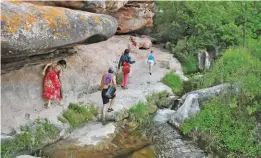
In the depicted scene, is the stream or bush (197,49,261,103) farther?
bush (197,49,261,103)

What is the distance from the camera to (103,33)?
477 inches

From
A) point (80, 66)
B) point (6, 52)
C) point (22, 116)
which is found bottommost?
point (22, 116)

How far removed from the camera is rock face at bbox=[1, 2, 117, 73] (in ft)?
29.2

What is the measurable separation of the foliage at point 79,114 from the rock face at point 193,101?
9.44ft

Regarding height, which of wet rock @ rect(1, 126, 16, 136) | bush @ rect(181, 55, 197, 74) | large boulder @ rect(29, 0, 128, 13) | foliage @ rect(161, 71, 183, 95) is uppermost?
large boulder @ rect(29, 0, 128, 13)

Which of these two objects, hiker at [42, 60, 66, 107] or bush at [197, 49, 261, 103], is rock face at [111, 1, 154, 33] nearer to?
bush at [197, 49, 261, 103]

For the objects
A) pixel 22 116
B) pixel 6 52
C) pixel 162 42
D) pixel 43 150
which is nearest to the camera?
pixel 6 52

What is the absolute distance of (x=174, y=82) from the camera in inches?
624

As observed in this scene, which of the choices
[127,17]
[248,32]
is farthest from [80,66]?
[248,32]

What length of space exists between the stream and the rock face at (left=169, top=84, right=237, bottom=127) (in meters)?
0.45

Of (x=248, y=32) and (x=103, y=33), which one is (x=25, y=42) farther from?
(x=248, y=32)

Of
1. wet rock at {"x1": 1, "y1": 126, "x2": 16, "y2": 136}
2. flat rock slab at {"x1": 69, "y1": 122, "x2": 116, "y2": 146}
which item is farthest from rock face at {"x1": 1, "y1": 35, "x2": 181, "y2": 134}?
flat rock slab at {"x1": 69, "y1": 122, "x2": 116, "y2": 146}

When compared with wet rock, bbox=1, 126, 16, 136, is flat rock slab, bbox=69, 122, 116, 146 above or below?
below

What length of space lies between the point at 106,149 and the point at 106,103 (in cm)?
205
